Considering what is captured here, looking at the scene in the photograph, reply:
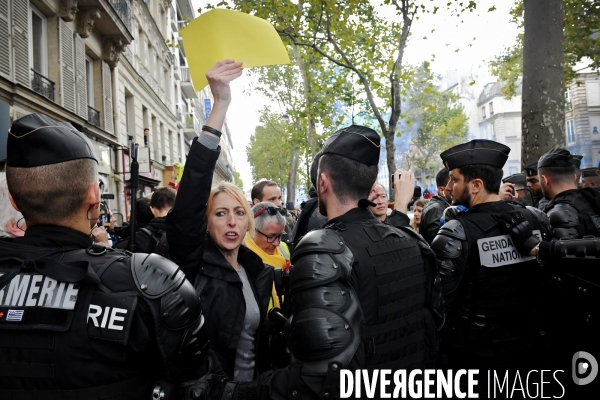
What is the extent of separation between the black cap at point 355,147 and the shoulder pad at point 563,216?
94.2 inches

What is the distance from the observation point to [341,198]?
86.0 inches

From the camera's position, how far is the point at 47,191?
5.22 feet

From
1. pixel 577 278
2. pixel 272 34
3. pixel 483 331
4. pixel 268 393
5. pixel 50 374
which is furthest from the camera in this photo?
pixel 577 278

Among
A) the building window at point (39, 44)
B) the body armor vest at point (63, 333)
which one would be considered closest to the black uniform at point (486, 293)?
the body armor vest at point (63, 333)

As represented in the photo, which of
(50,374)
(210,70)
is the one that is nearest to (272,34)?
(210,70)

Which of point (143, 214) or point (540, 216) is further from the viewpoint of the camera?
point (143, 214)

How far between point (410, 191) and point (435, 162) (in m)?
61.7

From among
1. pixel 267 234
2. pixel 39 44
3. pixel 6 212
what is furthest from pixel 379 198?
pixel 39 44

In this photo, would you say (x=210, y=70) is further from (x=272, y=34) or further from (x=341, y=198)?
(x=341, y=198)

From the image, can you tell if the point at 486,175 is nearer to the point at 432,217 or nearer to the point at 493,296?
the point at 493,296

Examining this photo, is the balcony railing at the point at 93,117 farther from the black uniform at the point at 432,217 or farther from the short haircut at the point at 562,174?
the short haircut at the point at 562,174

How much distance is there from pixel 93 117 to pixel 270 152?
3854 cm

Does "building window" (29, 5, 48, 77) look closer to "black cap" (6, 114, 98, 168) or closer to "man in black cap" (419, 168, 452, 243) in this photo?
"man in black cap" (419, 168, 452, 243)

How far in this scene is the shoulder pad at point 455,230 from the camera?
3.01 metres
